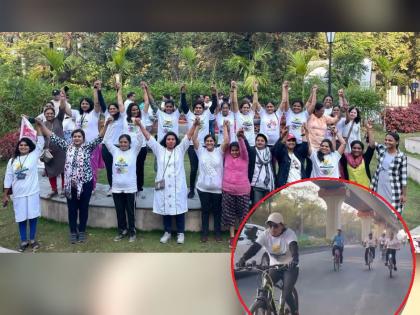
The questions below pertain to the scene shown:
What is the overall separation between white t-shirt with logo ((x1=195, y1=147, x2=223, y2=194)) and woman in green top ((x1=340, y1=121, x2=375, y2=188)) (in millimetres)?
993

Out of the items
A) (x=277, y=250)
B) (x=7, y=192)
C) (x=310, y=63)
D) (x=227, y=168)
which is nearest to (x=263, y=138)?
(x=227, y=168)

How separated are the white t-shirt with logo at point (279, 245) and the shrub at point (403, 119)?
1973mm

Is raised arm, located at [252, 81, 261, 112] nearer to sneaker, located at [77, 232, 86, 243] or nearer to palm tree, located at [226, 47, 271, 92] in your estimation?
palm tree, located at [226, 47, 271, 92]

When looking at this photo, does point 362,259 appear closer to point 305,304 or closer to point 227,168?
point 305,304

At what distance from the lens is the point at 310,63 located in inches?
188

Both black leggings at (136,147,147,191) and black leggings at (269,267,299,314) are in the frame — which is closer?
black leggings at (269,267,299,314)

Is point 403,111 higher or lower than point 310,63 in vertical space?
lower

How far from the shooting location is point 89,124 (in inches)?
186

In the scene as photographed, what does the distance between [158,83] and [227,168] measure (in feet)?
3.06

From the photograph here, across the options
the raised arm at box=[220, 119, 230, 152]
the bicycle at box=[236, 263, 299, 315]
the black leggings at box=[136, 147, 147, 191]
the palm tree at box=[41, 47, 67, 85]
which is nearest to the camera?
the bicycle at box=[236, 263, 299, 315]

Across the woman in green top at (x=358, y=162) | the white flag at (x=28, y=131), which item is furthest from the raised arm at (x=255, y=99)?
the white flag at (x=28, y=131)

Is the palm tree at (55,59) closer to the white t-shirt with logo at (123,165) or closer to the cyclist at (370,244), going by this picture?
the white t-shirt with logo at (123,165)

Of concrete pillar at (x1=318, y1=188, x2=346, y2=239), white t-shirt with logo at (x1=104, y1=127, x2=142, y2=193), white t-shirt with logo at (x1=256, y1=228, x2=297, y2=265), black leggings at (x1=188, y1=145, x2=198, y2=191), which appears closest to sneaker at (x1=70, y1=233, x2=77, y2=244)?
white t-shirt with logo at (x1=104, y1=127, x2=142, y2=193)

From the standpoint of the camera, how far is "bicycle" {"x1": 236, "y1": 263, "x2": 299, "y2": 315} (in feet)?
10.3
